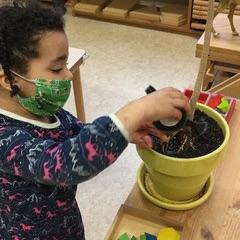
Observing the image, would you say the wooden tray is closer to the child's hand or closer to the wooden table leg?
the child's hand

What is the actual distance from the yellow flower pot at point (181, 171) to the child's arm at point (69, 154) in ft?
0.41

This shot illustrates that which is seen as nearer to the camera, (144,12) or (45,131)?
(45,131)

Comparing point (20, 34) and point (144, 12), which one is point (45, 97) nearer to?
point (20, 34)

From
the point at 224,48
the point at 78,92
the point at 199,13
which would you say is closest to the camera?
the point at 224,48

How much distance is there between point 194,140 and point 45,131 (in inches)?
11.1

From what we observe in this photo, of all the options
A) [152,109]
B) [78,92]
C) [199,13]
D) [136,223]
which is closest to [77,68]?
[78,92]

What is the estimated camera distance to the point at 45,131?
0.75 metres

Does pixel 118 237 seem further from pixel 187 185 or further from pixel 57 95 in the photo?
pixel 57 95

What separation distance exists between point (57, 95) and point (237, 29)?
1183 millimetres

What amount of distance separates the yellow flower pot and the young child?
0.04 meters

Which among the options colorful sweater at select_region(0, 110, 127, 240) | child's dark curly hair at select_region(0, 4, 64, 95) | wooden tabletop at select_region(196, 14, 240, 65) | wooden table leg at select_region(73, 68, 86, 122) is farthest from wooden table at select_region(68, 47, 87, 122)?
child's dark curly hair at select_region(0, 4, 64, 95)

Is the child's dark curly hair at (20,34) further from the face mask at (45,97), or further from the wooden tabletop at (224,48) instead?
the wooden tabletop at (224,48)

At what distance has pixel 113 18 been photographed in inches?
110

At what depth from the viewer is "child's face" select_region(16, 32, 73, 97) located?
68 cm
